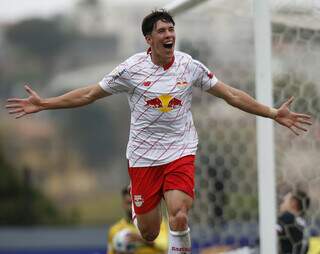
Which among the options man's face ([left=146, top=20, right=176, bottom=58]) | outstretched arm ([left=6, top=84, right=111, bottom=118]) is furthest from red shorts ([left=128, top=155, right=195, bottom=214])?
man's face ([left=146, top=20, right=176, bottom=58])

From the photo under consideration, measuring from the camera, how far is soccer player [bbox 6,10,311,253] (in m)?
8.09

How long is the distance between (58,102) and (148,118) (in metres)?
0.64

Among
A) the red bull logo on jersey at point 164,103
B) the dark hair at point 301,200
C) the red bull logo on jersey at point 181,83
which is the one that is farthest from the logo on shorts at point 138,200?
the dark hair at point 301,200

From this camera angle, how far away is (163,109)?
815 cm

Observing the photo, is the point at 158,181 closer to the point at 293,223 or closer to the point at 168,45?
the point at 168,45

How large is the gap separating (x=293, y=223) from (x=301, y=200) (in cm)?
26

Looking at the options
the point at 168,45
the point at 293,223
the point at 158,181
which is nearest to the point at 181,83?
the point at 168,45

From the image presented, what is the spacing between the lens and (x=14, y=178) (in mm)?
19516

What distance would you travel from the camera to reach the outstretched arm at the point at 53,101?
8156 mm

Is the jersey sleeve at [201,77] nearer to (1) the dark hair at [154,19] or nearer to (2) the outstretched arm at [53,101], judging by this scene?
(1) the dark hair at [154,19]

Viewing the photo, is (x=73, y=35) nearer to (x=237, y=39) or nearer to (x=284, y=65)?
(x=237, y=39)

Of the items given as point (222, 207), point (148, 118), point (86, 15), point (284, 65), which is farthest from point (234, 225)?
point (86, 15)

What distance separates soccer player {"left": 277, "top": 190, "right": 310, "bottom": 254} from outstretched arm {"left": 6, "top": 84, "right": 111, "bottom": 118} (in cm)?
252

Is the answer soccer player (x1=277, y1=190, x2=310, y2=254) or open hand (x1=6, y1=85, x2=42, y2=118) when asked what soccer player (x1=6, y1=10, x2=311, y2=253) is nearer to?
open hand (x1=6, y1=85, x2=42, y2=118)
